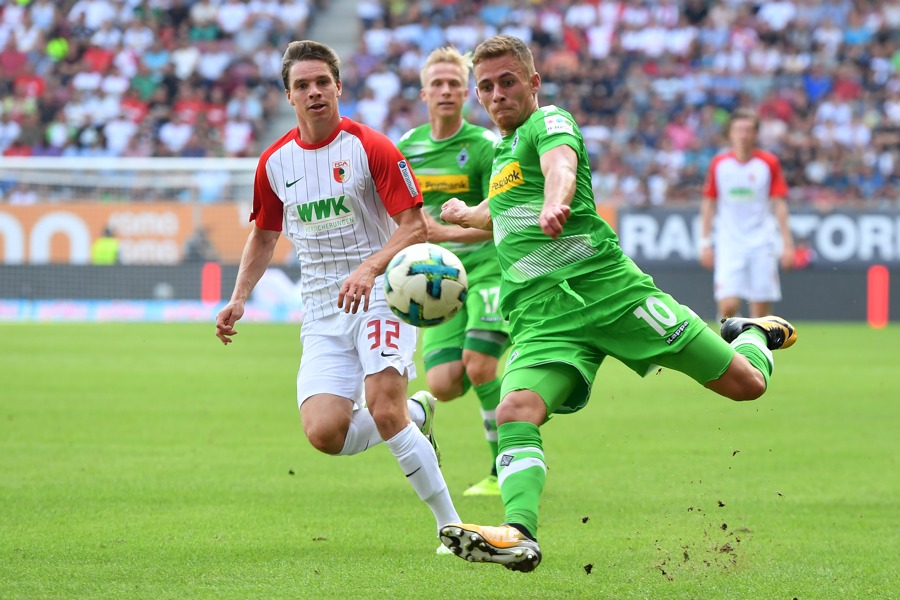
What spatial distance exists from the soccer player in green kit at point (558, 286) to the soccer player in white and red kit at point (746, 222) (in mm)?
8864

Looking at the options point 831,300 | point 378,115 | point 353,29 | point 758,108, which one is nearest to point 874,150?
point 758,108

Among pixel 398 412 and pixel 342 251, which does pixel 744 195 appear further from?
pixel 398 412

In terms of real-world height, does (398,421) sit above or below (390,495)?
above

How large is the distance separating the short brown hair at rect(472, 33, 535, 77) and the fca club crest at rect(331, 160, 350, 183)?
1.01 meters

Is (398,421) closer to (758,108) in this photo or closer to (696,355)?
(696,355)

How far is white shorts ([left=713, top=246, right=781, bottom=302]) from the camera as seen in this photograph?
14898 mm

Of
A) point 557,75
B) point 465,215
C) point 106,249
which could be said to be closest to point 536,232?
point 465,215

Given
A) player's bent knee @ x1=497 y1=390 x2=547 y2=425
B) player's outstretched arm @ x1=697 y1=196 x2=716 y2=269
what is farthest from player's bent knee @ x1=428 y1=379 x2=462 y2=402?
player's outstretched arm @ x1=697 y1=196 x2=716 y2=269

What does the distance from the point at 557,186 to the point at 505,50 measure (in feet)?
2.56

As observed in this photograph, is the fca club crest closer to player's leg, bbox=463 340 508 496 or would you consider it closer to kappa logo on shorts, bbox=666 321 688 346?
kappa logo on shorts, bbox=666 321 688 346

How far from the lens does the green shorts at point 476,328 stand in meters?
8.38

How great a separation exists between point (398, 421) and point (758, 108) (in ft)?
78.0

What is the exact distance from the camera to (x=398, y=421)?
20.4 feet

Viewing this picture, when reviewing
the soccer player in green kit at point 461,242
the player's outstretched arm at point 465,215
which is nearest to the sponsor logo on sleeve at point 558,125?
the player's outstretched arm at point 465,215
